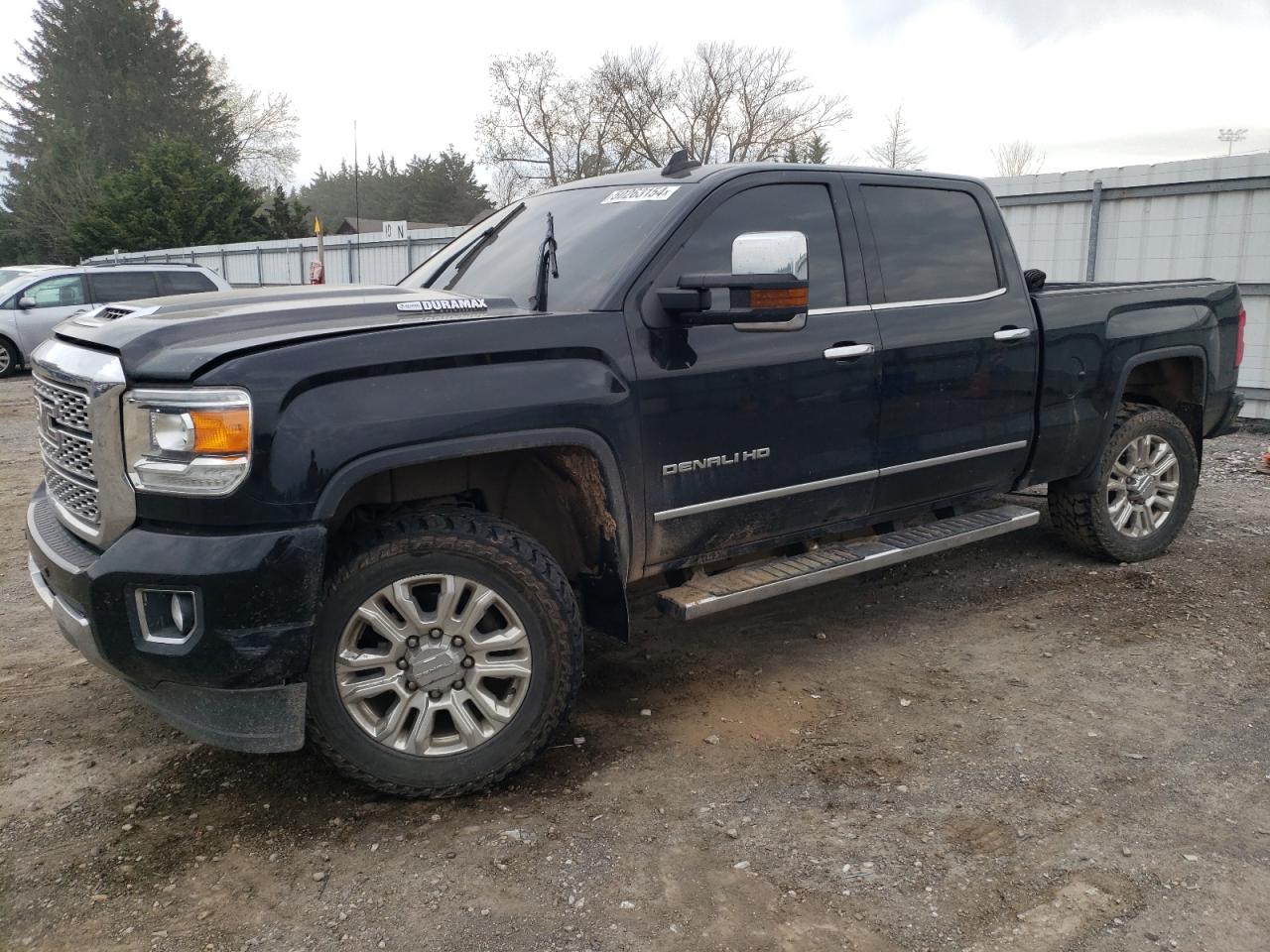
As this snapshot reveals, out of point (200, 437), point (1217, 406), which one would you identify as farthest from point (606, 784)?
point (1217, 406)

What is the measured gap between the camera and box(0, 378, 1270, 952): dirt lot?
2.66m

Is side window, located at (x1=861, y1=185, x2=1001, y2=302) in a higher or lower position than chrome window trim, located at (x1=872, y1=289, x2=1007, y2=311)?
higher

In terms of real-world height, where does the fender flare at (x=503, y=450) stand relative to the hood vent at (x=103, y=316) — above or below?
below

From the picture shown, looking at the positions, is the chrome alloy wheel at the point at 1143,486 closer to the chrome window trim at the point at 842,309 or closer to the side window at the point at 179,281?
the chrome window trim at the point at 842,309

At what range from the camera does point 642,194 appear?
13.2ft

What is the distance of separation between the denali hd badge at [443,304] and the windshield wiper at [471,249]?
979mm

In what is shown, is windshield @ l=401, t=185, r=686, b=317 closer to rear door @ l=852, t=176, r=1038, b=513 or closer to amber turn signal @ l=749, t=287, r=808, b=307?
amber turn signal @ l=749, t=287, r=808, b=307

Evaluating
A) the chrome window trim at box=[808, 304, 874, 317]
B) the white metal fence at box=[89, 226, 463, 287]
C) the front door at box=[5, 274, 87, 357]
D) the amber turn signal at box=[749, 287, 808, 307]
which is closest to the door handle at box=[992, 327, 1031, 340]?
the chrome window trim at box=[808, 304, 874, 317]

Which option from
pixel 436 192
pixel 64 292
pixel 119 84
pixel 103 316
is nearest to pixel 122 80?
pixel 119 84

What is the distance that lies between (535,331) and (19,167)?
5933cm

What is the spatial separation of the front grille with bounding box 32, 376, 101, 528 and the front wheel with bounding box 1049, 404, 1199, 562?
4.54 m

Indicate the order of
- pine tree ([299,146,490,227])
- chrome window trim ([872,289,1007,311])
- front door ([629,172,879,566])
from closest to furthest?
front door ([629,172,879,566])
chrome window trim ([872,289,1007,311])
pine tree ([299,146,490,227])

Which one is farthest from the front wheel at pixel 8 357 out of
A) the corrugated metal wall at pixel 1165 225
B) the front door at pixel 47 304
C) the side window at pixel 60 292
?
the corrugated metal wall at pixel 1165 225

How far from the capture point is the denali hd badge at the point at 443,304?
3403mm
